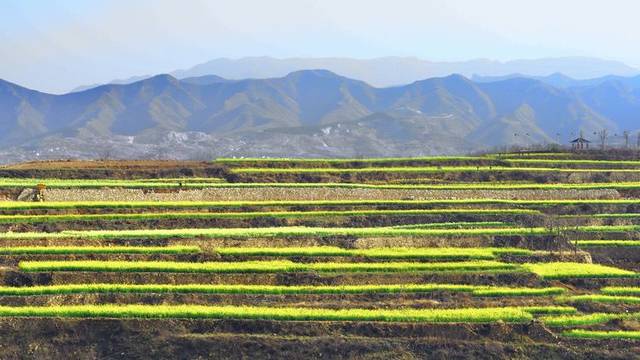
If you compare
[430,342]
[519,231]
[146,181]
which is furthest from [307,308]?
[146,181]

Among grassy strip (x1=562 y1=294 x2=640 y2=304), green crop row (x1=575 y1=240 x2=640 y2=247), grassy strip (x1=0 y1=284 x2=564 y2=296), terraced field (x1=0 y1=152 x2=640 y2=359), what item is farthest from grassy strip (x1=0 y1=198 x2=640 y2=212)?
grassy strip (x1=562 y1=294 x2=640 y2=304)

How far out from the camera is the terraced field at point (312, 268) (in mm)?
31969

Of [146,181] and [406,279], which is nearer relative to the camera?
[406,279]

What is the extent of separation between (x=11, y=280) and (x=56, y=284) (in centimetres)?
245

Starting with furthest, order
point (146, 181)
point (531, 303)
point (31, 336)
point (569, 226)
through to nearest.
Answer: point (146, 181) → point (569, 226) → point (531, 303) → point (31, 336)

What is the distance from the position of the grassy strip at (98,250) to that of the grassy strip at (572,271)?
20.5m

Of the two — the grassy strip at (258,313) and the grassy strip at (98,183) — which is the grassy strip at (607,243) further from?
the grassy strip at (98,183)

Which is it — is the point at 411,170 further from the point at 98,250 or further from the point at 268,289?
the point at 98,250

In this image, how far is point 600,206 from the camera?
60.7 meters

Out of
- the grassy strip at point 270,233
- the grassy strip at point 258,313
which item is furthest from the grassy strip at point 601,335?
the grassy strip at point 270,233

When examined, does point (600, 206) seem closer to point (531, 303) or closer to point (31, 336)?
point (531, 303)

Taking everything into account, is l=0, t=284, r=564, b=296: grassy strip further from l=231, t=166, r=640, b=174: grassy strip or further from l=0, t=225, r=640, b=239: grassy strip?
l=231, t=166, r=640, b=174: grassy strip

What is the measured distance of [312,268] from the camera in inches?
1572

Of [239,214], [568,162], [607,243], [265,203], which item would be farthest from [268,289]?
[568,162]
